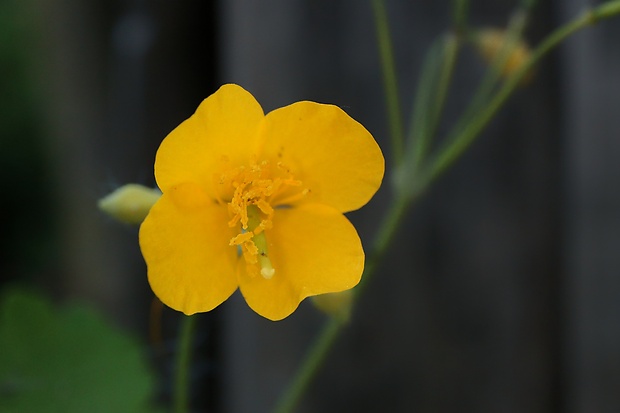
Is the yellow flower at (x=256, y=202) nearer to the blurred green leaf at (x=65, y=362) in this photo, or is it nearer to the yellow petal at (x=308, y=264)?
the yellow petal at (x=308, y=264)

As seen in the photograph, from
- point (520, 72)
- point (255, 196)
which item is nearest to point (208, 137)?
point (255, 196)

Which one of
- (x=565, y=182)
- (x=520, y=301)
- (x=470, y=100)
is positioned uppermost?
(x=470, y=100)

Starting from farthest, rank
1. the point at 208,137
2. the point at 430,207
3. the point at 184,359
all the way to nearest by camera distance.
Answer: the point at 430,207, the point at 184,359, the point at 208,137

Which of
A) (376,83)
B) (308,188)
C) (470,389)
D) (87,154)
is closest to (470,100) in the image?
(376,83)

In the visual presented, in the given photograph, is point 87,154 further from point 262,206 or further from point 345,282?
point 345,282

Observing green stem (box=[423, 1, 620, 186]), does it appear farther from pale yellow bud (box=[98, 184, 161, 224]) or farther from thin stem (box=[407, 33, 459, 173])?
pale yellow bud (box=[98, 184, 161, 224])

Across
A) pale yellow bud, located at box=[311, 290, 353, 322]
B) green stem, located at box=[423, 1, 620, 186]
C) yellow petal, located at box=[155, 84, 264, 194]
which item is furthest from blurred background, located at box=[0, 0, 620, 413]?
yellow petal, located at box=[155, 84, 264, 194]

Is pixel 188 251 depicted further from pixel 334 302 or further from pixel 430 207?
pixel 430 207

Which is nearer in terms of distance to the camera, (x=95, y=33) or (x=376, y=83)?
(x=376, y=83)
